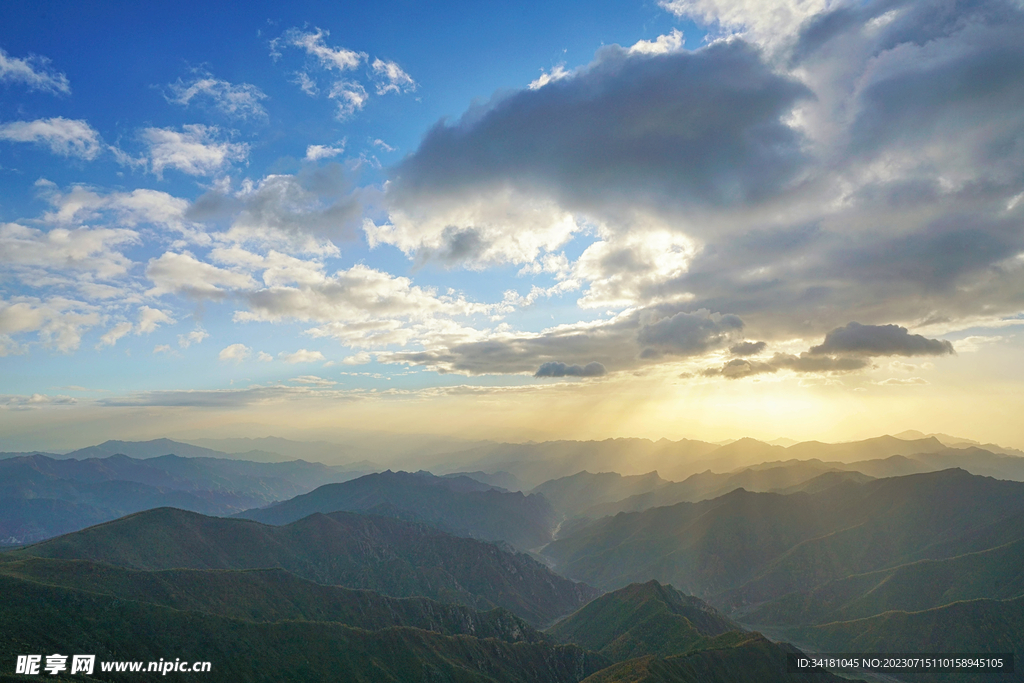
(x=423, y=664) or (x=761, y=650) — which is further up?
(x=423, y=664)

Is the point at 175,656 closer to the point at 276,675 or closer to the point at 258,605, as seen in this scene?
the point at 276,675

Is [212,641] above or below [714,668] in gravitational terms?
above

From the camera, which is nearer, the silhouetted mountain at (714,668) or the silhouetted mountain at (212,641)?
the silhouetted mountain at (212,641)

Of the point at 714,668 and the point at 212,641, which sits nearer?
the point at 212,641

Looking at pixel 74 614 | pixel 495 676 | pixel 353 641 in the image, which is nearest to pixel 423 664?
pixel 353 641

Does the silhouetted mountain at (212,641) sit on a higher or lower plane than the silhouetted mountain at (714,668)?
higher
